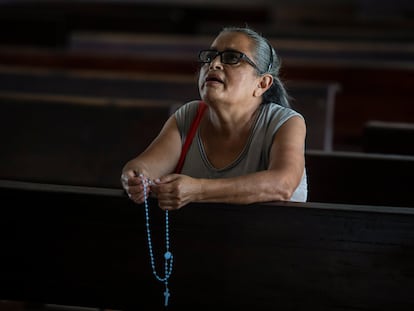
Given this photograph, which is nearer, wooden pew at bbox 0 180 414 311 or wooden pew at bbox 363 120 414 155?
wooden pew at bbox 0 180 414 311

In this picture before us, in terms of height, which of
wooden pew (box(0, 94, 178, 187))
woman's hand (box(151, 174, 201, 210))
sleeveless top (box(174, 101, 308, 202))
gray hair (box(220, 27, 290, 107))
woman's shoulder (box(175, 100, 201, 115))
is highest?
wooden pew (box(0, 94, 178, 187))

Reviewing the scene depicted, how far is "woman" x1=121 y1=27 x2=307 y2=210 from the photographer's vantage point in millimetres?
1969

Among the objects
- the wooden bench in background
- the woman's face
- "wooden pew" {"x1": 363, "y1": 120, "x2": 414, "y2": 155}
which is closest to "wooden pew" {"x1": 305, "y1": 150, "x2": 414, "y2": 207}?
"wooden pew" {"x1": 363, "y1": 120, "x2": 414, "y2": 155}

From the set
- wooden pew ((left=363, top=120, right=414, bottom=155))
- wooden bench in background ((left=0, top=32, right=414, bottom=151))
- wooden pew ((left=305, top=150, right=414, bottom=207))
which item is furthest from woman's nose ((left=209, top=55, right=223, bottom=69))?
wooden bench in background ((left=0, top=32, right=414, bottom=151))

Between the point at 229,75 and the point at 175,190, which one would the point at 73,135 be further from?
the point at 175,190

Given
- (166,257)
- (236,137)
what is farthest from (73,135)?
(166,257)

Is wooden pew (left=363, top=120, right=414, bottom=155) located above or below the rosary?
above

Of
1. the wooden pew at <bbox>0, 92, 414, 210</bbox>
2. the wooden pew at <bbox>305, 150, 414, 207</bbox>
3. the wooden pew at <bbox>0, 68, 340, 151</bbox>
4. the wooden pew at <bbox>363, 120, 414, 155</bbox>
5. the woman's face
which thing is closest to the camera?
the woman's face

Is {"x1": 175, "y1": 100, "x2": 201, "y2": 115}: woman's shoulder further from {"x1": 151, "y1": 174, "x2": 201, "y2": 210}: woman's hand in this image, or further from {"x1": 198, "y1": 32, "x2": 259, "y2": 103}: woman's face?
{"x1": 151, "y1": 174, "x2": 201, "y2": 210}: woman's hand

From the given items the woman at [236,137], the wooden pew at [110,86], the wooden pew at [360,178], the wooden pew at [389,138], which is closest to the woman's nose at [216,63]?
the woman at [236,137]

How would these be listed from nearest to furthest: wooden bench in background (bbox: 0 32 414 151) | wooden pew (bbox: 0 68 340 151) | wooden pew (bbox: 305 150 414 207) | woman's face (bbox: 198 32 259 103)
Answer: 1. woman's face (bbox: 198 32 259 103)
2. wooden pew (bbox: 305 150 414 207)
3. wooden pew (bbox: 0 68 340 151)
4. wooden bench in background (bbox: 0 32 414 151)

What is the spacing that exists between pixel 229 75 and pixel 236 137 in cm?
18

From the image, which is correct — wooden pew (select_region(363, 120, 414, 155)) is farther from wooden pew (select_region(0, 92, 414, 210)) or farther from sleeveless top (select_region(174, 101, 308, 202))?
sleeveless top (select_region(174, 101, 308, 202))

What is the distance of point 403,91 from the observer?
15.5ft
